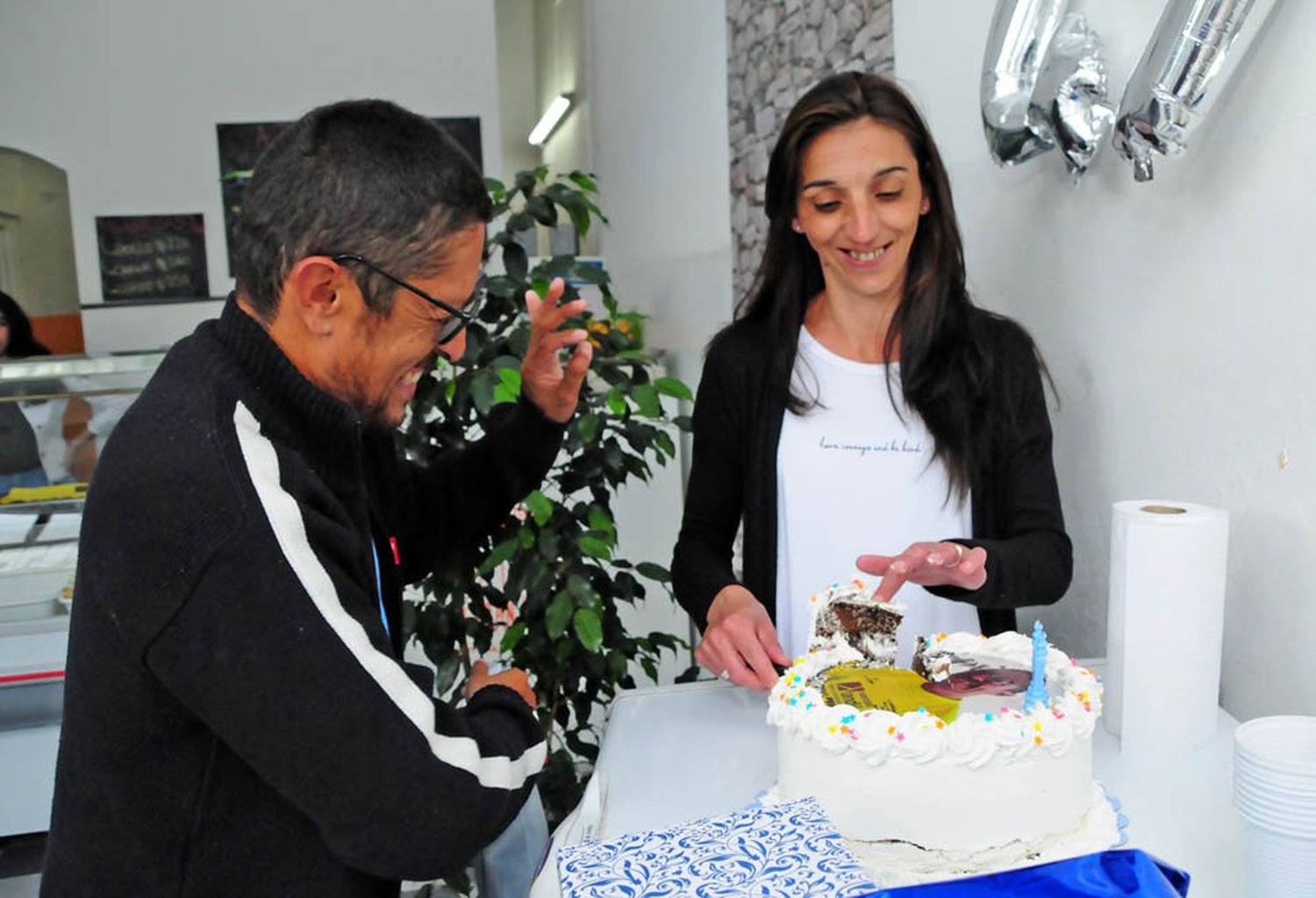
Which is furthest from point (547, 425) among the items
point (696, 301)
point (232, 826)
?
point (696, 301)

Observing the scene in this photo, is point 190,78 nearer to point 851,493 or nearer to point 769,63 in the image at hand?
point 769,63

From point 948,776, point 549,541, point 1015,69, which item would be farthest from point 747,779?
point 549,541

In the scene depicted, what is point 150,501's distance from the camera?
864mm

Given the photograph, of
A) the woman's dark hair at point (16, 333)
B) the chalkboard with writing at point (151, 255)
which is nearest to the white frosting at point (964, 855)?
the woman's dark hair at point (16, 333)

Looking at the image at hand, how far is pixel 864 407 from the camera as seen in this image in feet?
5.45

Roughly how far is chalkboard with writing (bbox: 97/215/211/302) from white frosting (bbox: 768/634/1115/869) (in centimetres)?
602

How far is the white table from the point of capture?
1020 mm

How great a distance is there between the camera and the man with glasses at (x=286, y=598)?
0.86 metres

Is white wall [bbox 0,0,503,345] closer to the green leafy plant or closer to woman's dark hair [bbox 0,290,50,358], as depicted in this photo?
woman's dark hair [bbox 0,290,50,358]

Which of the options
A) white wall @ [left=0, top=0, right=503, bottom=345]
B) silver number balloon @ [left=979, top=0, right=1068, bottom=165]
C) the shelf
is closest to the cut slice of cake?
silver number balloon @ [left=979, top=0, right=1068, bottom=165]

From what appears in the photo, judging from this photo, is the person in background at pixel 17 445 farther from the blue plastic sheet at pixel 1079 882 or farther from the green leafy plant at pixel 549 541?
the blue plastic sheet at pixel 1079 882

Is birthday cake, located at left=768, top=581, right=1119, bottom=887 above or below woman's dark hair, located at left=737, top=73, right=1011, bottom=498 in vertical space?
below

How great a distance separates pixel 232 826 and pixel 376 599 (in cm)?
25

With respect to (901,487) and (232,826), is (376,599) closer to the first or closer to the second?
(232,826)
